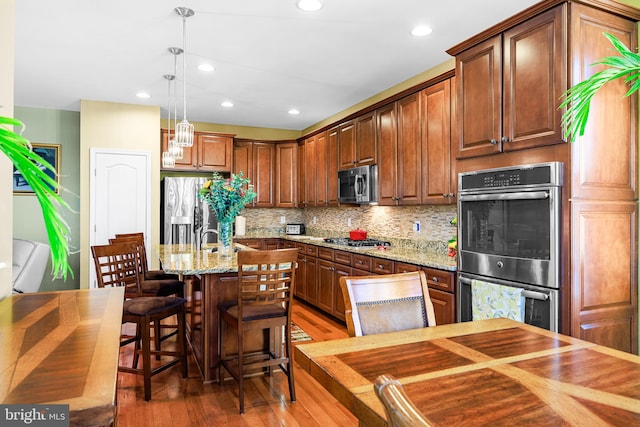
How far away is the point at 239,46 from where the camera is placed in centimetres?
358

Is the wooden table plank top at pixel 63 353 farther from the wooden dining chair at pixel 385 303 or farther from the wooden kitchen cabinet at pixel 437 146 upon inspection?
the wooden kitchen cabinet at pixel 437 146

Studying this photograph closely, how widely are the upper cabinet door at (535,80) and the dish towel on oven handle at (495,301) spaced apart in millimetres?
878

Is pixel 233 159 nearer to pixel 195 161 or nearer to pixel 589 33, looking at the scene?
pixel 195 161

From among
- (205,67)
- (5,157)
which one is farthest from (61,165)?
(5,157)

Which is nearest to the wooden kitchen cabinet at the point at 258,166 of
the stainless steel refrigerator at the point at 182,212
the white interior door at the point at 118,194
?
the stainless steel refrigerator at the point at 182,212

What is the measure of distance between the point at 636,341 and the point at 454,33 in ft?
8.21

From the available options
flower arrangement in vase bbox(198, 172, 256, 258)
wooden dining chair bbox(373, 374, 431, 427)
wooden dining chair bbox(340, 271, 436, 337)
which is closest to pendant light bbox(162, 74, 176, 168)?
flower arrangement in vase bbox(198, 172, 256, 258)

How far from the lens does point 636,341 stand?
96.3 inches

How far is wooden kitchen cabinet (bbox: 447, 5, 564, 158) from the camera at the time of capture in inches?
90.0

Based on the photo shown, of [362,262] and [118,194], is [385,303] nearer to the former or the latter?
[362,262]

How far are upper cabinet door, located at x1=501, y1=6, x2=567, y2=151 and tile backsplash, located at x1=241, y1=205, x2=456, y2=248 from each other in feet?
5.10

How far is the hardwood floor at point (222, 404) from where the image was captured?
2.44 metres

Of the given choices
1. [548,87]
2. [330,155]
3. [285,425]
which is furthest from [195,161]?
[548,87]

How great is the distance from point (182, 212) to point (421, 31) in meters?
4.06
